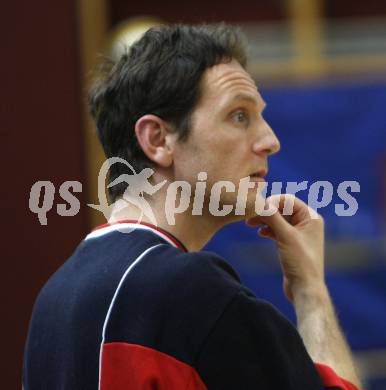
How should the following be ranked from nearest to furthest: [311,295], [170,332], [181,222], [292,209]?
[170,332] → [181,222] → [311,295] → [292,209]

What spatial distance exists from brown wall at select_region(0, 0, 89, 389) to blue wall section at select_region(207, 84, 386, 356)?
684mm

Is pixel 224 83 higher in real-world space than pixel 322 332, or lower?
higher

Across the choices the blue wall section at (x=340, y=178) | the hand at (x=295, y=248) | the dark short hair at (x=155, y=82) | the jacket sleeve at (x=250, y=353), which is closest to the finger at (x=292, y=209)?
the hand at (x=295, y=248)

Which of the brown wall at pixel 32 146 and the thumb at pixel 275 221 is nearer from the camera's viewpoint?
the thumb at pixel 275 221

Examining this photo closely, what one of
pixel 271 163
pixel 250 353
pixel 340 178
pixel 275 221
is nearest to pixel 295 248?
pixel 275 221

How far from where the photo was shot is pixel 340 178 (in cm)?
400

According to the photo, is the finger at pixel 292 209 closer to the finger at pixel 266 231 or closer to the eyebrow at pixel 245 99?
the finger at pixel 266 231

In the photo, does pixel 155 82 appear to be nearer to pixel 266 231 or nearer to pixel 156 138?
pixel 156 138

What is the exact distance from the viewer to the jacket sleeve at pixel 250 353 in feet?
4.62

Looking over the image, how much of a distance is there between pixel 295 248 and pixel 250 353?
39 centimetres

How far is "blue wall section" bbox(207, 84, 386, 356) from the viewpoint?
3984 mm

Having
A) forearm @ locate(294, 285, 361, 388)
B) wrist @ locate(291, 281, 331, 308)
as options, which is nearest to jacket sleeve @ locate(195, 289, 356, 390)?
forearm @ locate(294, 285, 361, 388)

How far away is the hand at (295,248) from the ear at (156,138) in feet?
0.75

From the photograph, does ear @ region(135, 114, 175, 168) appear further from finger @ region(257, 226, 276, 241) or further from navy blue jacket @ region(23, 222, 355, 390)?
finger @ region(257, 226, 276, 241)
